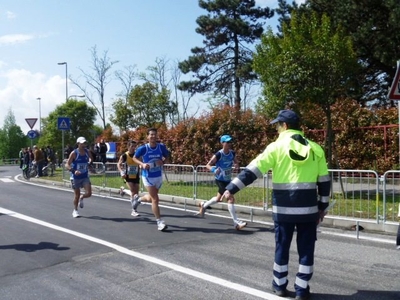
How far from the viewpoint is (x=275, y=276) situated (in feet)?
17.9

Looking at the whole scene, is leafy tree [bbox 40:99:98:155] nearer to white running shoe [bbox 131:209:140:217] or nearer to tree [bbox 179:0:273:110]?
tree [bbox 179:0:273:110]

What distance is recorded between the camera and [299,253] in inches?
210

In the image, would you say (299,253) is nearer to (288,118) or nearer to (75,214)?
(288,118)

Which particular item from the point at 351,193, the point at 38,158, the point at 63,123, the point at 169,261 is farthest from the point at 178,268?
the point at 38,158

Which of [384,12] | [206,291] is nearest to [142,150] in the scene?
[206,291]

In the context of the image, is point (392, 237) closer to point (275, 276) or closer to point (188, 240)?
point (188, 240)

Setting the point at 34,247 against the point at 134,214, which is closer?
the point at 34,247

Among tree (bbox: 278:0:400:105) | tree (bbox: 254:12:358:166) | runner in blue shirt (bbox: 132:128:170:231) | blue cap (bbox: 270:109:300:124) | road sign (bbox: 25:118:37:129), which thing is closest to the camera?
blue cap (bbox: 270:109:300:124)

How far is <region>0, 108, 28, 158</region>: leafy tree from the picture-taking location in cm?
8094

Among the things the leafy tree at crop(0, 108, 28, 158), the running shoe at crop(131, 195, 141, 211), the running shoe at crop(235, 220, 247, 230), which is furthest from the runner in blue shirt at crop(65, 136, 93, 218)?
the leafy tree at crop(0, 108, 28, 158)

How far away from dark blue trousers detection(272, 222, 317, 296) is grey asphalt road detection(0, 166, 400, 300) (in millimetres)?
185

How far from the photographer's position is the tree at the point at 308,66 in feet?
42.1

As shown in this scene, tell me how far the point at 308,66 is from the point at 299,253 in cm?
828

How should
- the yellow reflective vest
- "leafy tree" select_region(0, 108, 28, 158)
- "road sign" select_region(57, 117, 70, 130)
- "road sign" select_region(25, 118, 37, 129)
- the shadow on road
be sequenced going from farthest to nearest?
"leafy tree" select_region(0, 108, 28, 158)
"road sign" select_region(25, 118, 37, 129)
"road sign" select_region(57, 117, 70, 130)
the shadow on road
the yellow reflective vest
